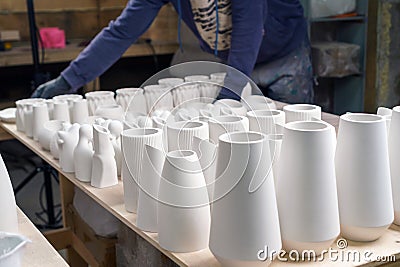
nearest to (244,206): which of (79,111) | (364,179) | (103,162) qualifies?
(364,179)

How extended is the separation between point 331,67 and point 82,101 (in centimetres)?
186

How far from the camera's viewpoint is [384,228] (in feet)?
3.16

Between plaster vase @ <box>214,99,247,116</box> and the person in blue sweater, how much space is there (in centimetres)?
2

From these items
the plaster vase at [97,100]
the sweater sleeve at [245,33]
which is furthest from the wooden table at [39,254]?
the sweater sleeve at [245,33]

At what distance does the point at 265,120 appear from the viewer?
117 cm

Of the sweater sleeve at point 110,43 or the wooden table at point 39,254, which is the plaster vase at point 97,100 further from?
the wooden table at point 39,254

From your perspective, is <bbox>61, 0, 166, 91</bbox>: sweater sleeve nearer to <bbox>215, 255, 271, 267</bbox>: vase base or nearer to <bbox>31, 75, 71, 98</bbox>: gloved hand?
<bbox>31, 75, 71, 98</bbox>: gloved hand

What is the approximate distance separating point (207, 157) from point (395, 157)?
1.21 feet

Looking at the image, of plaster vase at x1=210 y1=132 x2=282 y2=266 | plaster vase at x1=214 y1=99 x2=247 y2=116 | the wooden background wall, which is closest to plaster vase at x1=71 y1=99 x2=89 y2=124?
plaster vase at x1=214 y1=99 x2=247 y2=116

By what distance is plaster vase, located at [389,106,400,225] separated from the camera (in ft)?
3.34

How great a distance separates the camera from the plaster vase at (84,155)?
4.31 ft

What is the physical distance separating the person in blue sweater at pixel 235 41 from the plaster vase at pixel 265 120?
0.13 metres

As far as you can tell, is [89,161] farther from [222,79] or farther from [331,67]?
[331,67]

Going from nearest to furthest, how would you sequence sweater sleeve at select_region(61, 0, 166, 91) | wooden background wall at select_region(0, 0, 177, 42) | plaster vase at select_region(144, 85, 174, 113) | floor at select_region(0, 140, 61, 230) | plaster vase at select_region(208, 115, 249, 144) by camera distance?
plaster vase at select_region(208, 115, 249, 144), plaster vase at select_region(144, 85, 174, 113), sweater sleeve at select_region(61, 0, 166, 91), floor at select_region(0, 140, 61, 230), wooden background wall at select_region(0, 0, 177, 42)
